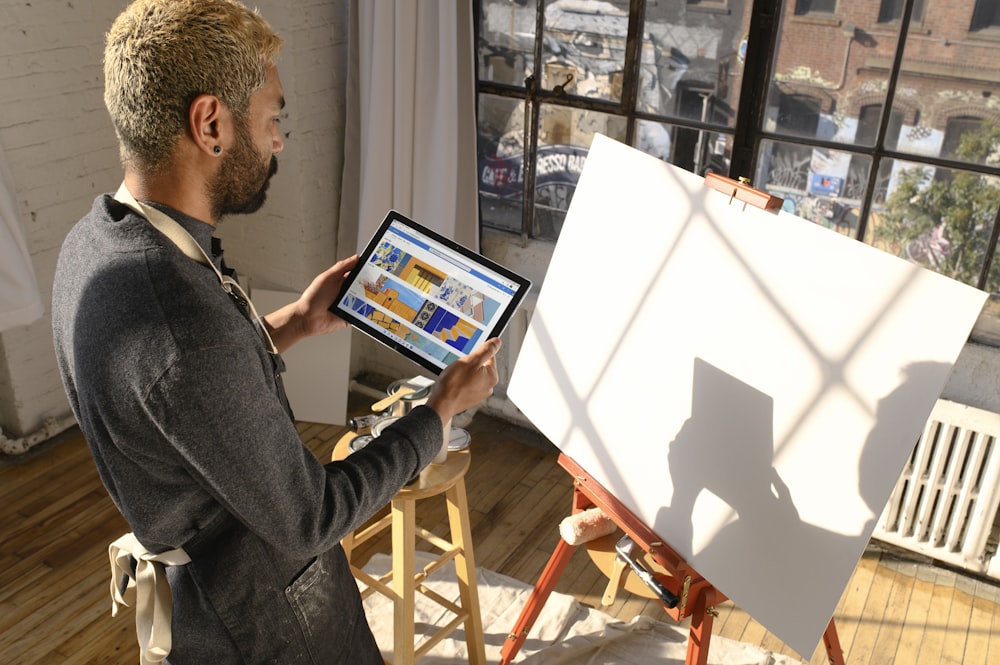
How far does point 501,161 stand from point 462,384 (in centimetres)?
159

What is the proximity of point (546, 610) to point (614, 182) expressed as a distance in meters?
1.14

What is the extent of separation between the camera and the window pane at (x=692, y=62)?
91.4 inches

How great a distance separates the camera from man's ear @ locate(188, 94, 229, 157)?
104 cm

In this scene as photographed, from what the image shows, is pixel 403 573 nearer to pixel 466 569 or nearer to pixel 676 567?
pixel 466 569

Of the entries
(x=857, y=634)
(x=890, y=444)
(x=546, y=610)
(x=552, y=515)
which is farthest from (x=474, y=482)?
(x=890, y=444)

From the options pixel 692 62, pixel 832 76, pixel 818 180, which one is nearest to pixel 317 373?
pixel 692 62

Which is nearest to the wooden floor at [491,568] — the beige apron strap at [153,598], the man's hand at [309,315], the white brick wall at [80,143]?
the white brick wall at [80,143]

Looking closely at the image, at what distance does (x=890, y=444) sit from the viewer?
1.22m

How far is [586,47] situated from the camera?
8.30 ft

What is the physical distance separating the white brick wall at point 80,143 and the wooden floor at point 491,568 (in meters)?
0.34

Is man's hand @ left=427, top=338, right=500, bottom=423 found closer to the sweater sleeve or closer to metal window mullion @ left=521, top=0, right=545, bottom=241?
the sweater sleeve

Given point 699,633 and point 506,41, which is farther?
point 506,41

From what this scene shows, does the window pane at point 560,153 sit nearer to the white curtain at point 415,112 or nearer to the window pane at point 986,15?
the white curtain at point 415,112

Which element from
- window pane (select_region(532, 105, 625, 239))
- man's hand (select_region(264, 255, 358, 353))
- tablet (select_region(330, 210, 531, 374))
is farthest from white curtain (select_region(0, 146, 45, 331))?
window pane (select_region(532, 105, 625, 239))
